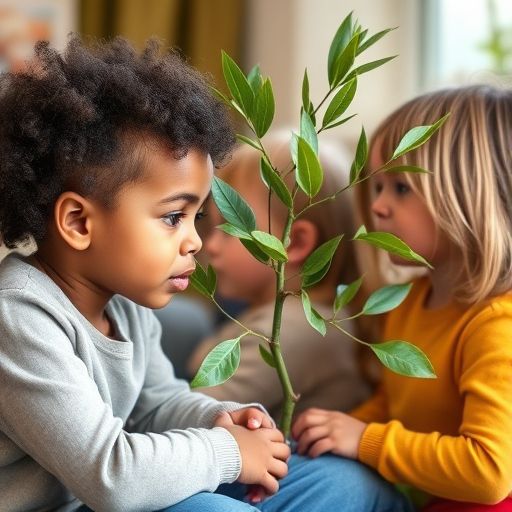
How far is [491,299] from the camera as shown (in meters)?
1.24

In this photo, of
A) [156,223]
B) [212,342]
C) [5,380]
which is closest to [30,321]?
[5,380]

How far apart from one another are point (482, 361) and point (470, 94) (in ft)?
1.42

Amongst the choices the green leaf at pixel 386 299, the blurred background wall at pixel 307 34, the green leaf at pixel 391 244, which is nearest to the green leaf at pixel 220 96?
the green leaf at pixel 391 244

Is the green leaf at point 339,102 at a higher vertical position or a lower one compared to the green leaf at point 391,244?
higher

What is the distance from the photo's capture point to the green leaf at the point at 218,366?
0.98 metres

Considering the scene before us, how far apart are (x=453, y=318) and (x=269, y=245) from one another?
18.0 inches

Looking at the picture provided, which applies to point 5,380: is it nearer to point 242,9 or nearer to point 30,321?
point 30,321

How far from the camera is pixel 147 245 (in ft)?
3.43

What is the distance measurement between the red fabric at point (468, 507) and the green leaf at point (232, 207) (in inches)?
19.9

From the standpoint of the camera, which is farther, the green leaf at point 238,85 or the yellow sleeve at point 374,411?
the yellow sleeve at point 374,411

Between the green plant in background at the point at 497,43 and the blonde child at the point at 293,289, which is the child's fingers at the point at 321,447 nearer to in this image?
the blonde child at the point at 293,289

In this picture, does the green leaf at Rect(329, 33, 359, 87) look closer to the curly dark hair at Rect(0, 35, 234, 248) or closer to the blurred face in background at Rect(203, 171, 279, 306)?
the curly dark hair at Rect(0, 35, 234, 248)

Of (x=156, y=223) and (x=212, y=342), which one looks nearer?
(x=156, y=223)

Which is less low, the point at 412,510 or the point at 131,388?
the point at 131,388
